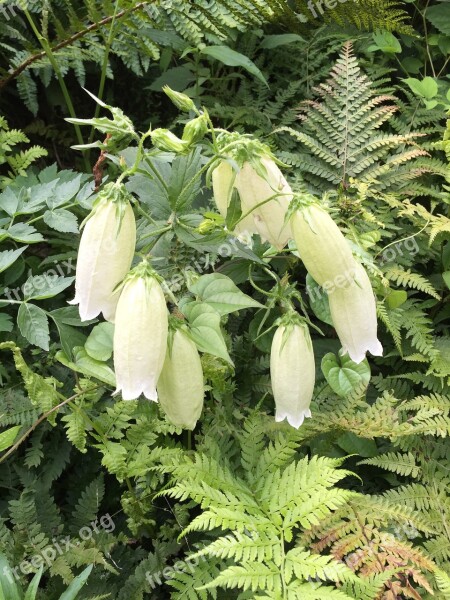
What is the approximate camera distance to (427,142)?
216 cm

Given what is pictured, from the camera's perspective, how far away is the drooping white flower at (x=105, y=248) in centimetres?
112

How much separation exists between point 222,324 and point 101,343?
0.37 metres

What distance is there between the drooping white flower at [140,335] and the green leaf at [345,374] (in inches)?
22.0

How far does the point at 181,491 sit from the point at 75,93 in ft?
5.88

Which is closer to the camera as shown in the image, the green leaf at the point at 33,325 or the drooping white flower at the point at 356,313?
the drooping white flower at the point at 356,313

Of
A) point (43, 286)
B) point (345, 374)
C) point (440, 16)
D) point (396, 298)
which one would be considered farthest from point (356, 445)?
point (440, 16)

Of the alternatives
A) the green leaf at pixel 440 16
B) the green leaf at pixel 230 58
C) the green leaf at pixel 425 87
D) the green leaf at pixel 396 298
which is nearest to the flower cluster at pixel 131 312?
the green leaf at pixel 396 298

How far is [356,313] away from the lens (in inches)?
48.4

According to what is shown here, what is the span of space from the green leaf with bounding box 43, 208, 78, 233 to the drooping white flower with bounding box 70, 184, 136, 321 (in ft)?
1.51

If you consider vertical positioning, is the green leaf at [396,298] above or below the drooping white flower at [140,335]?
below

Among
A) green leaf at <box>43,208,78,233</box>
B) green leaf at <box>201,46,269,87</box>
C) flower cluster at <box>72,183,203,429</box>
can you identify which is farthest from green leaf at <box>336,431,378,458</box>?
green leaf at <box>201,46,269,87</box>

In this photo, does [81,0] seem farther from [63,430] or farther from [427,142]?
[63,430]

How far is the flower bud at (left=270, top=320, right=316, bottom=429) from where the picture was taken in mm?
1264

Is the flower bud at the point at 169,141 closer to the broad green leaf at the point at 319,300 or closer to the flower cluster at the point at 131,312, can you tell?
the flower cluster at the point at 131,312
